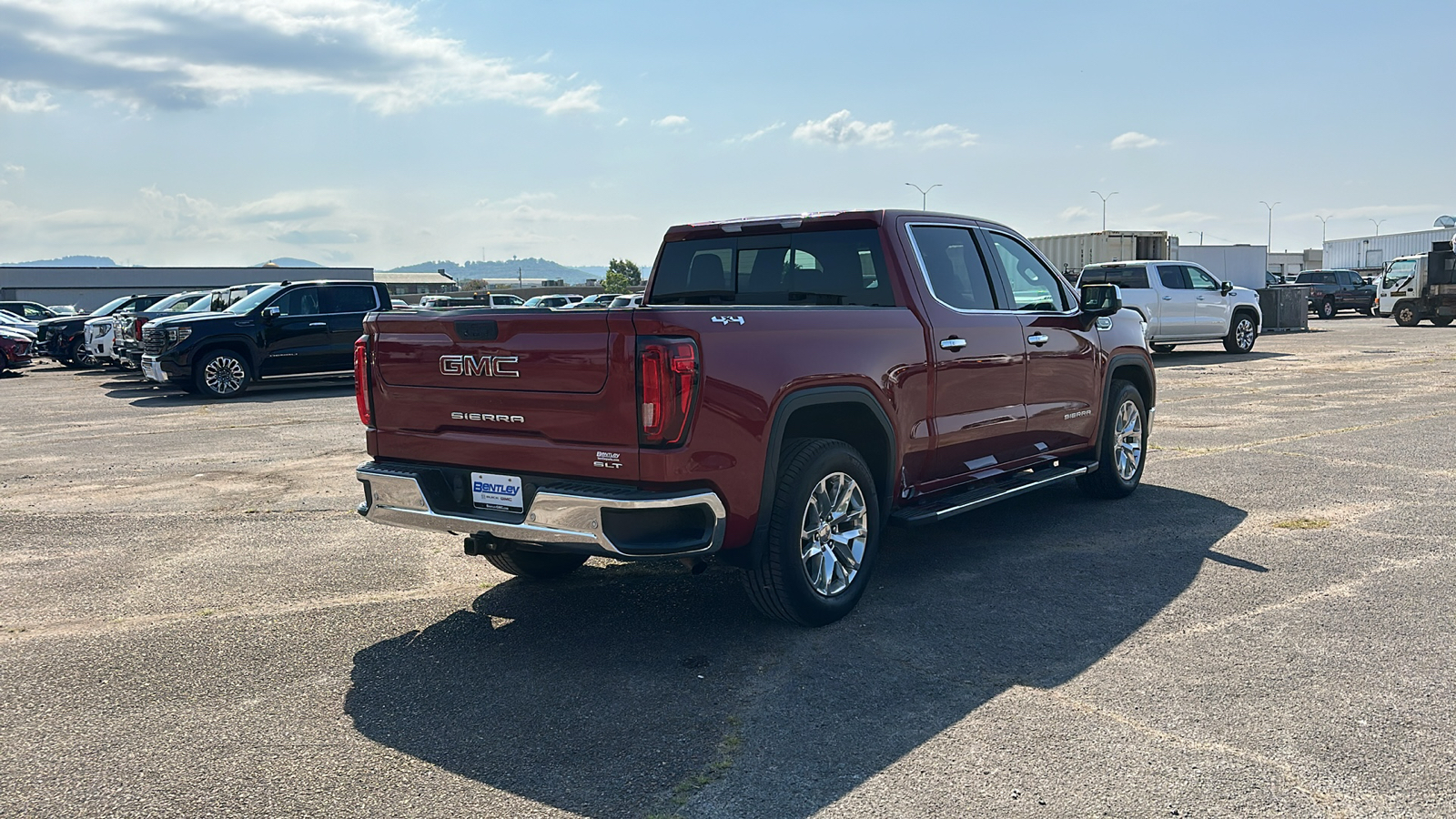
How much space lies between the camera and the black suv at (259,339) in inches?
675

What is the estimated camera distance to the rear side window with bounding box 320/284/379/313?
18.0 metres

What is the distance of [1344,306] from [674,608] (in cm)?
4292

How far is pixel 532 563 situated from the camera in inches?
232

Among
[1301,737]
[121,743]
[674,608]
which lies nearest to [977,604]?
[674,608]

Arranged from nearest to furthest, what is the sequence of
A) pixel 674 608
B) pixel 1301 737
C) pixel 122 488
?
1. pixel 1301 737
2. pixel 674 608
3. pixel 122 488

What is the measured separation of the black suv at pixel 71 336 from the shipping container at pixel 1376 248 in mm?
61247

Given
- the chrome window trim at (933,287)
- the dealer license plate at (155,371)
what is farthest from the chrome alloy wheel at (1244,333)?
the dealer license plate at (155,371)

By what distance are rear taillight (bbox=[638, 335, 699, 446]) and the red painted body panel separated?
0.12ft

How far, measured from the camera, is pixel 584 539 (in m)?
4.42

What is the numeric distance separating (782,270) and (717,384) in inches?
71.1

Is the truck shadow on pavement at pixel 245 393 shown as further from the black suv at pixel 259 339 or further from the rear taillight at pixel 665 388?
the rear taillight at pixel 665 388

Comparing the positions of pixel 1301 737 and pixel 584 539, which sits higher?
pixel 584 539

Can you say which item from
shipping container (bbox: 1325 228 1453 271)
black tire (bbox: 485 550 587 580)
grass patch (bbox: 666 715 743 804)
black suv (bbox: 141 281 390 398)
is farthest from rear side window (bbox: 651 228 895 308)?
shipping container (bbox: 1325 228 1453 271)

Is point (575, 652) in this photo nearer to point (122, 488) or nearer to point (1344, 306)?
point (122, 488)
